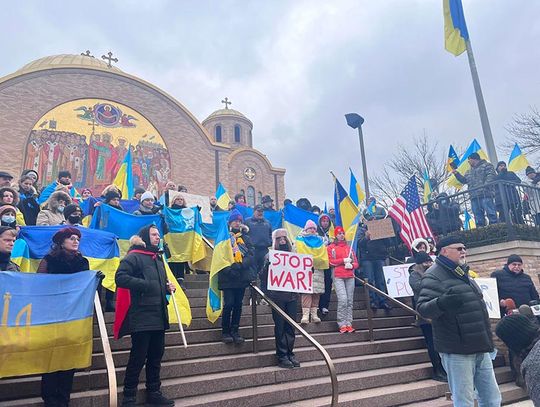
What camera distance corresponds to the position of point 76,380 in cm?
508

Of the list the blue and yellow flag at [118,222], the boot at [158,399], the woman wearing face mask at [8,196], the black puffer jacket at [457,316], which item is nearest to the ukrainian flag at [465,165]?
the blue and yellow flag at [118,222]

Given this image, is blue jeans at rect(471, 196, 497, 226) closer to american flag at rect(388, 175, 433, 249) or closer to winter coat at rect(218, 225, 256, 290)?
american flag at rect(388, 175, 433, 249)

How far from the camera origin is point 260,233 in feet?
30.5

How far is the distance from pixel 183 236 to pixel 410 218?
506cm

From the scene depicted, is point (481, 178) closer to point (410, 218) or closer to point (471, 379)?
point (410, 218)

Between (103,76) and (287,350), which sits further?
(103,76)

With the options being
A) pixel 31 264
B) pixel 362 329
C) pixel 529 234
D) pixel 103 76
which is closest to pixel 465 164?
pixel 529 234

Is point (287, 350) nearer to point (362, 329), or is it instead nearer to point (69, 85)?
point (362, 329)

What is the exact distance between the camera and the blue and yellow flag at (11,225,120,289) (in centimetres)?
675

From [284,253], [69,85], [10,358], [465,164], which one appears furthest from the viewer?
[69,85]

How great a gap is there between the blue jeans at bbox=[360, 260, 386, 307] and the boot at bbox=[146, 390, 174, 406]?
5.56m

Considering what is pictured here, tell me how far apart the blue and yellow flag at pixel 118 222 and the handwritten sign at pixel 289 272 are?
305 cm

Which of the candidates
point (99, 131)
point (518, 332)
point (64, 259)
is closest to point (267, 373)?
point (64, 259)

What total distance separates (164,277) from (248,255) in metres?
1.74
